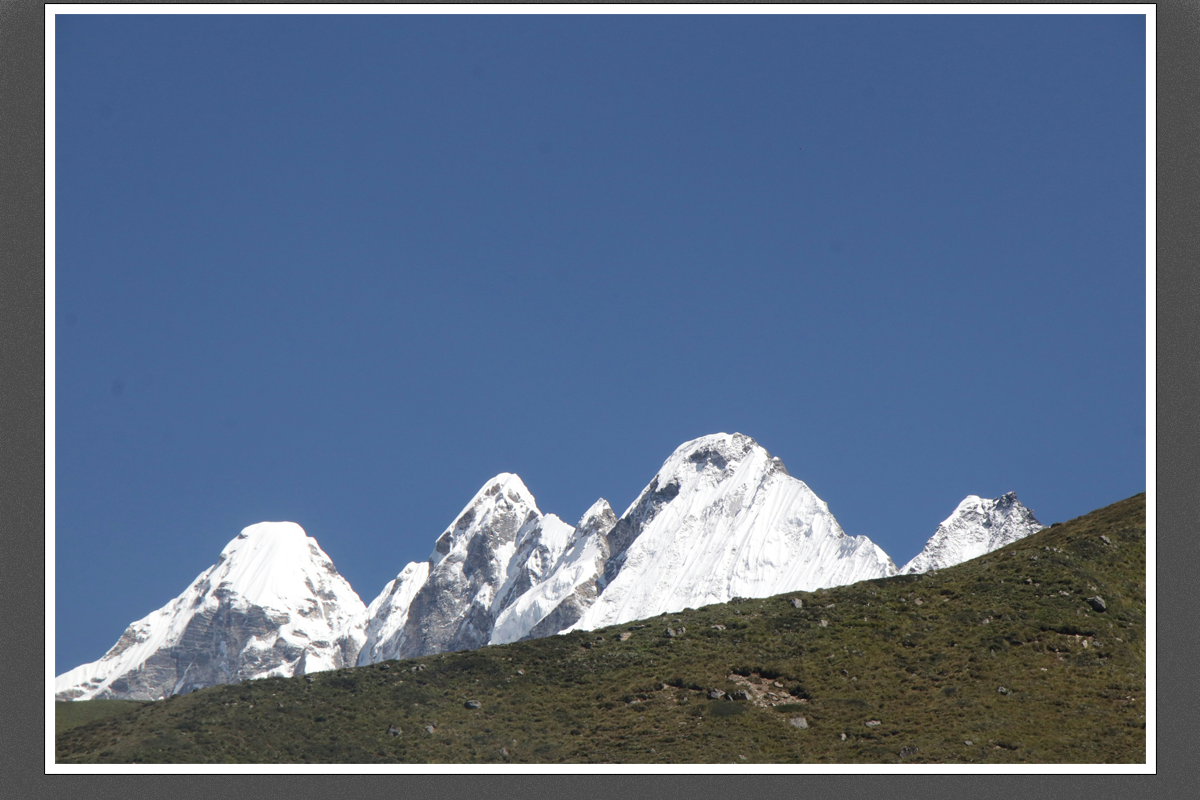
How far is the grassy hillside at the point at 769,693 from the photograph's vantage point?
47.1 metres

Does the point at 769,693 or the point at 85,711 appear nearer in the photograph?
the point at 769,693

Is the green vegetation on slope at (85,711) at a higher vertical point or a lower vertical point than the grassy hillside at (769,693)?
lower

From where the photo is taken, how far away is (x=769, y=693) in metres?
54.6

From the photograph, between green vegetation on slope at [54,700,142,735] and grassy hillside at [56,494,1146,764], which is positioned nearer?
grassy hillside at [56,494,1146,764]

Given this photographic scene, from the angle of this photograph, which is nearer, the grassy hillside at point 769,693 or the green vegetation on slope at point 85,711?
the grassy hillside at point 769,693

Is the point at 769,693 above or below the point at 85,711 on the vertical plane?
above

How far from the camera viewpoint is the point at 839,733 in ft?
158

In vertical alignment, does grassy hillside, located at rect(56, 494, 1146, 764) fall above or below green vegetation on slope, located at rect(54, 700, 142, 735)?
above

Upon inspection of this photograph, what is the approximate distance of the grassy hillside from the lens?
47125 millimetres

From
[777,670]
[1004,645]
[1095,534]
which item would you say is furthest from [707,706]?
[1095,534]

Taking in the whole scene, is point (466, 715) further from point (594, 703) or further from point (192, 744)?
point (192, 744)
